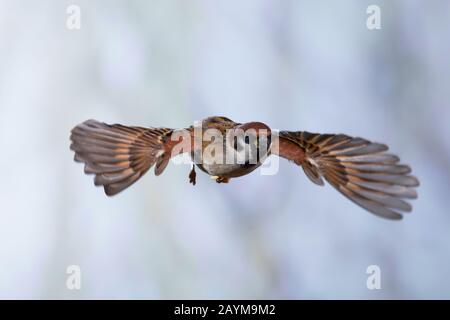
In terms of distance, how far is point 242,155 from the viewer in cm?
151

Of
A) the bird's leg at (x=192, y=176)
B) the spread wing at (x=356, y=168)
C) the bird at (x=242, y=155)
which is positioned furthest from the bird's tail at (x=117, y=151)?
the spread wing at (x=356, y=168)

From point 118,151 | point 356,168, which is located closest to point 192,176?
point 118,151

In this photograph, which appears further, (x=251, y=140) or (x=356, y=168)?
(x=356, y=168)

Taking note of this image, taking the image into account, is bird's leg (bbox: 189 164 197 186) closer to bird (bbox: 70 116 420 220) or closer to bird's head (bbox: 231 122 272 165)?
bird (bbox: 70 116 420 220)

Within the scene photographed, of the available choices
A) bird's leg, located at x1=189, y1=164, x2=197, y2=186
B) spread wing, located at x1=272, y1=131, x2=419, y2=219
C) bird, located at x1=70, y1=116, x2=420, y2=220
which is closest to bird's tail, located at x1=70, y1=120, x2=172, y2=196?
bird, located at x1=70, y1=116, x2=420, y2=220

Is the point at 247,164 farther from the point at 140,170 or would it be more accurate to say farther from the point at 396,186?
the point at 396,186

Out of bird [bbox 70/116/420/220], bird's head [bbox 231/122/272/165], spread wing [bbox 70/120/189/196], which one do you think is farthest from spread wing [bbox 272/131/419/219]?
spread wing [bbox 70/120/189/196]

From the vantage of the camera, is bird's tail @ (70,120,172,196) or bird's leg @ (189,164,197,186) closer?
bird's tail @ (70,120,172,196)

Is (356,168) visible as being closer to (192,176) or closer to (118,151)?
(192,176)

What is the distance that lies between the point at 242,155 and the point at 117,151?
1.15 ft

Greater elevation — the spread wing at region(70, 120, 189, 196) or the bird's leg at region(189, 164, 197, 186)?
the spread wing at region(70, 120, 189, 196)

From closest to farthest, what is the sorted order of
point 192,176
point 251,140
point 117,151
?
point 251,140
point 117,151
point 192,176

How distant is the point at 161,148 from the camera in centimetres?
163

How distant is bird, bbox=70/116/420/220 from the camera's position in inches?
59.6
